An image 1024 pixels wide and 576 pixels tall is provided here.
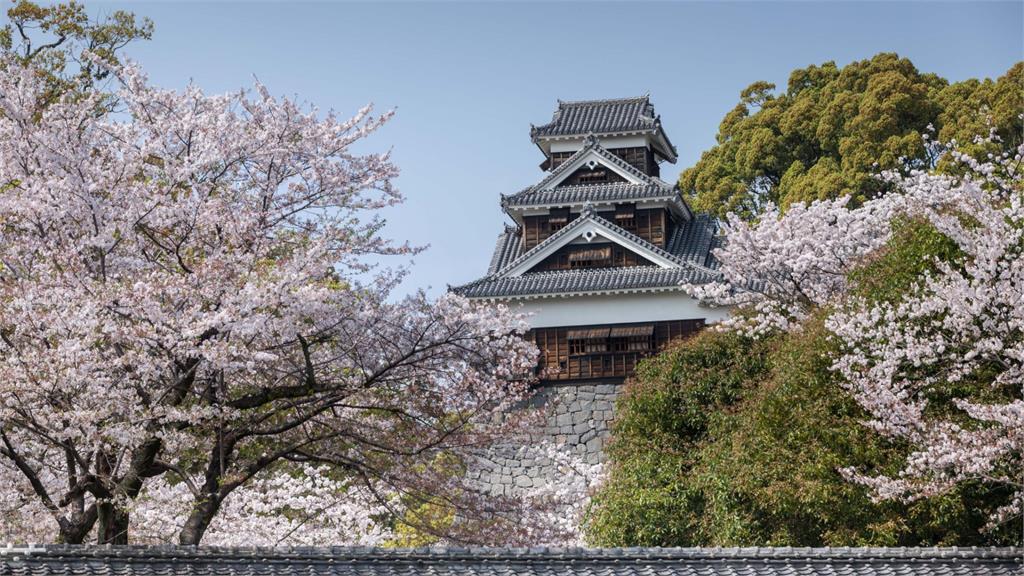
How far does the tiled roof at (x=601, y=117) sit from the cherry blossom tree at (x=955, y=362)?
51.6 ft

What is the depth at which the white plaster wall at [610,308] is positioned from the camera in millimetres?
25594

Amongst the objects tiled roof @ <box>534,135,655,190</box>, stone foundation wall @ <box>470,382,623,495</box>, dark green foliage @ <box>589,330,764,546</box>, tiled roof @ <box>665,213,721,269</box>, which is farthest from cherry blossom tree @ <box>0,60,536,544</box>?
tiled roof @ <box>534,135,655,190</box>

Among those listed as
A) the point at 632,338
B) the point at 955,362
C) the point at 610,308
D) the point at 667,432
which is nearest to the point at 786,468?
the point at 955,362

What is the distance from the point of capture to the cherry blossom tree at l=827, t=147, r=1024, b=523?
1123 centimetres

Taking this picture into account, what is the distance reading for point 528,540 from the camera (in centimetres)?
1298

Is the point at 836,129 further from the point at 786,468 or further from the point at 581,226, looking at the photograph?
the point at 786,468

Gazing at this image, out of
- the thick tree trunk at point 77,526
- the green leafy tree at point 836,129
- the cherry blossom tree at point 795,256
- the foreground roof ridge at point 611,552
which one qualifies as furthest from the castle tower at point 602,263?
the foreground roof ridge at point 611,552

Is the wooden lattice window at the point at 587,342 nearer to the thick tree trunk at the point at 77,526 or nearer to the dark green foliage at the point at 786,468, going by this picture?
the dark green foliage at the point at 786,468

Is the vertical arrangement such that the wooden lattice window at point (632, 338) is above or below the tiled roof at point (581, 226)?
below

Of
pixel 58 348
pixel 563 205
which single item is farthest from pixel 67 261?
pixel 563 205

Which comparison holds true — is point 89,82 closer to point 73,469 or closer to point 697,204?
point 73,469

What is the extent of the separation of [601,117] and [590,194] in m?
2.87

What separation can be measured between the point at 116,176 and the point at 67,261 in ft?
3.09

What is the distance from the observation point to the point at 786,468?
1298cm
